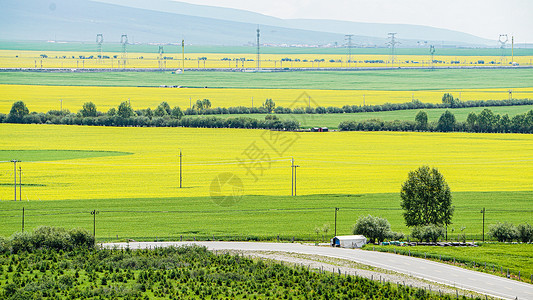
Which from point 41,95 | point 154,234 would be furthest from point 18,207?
point 41,95

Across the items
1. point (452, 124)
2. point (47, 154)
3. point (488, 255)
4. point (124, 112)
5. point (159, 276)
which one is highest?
point (124, 112)

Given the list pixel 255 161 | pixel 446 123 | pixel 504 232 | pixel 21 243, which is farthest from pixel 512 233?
pixel 446 123

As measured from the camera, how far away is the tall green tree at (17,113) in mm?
134500

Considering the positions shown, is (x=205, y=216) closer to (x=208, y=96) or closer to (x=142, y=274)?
(x=142, y=274)

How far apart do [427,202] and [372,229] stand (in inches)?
244

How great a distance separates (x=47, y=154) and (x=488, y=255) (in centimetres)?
6294

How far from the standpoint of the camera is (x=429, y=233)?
62250 mm

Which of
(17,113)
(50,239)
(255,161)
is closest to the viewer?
(50,239)

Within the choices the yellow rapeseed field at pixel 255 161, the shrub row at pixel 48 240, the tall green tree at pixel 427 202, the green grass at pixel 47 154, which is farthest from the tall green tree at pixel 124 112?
the shrub row at pixel 48 240

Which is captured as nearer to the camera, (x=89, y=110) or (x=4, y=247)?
(x=4, y=247)

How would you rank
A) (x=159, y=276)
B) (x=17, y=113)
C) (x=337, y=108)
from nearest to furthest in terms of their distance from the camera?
(x=159, y=276) → (x=17, y=113) → (x=337, y=108)

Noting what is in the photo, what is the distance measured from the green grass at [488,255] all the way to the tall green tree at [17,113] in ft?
295

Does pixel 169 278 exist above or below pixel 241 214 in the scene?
below

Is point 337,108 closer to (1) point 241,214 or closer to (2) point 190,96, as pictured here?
(2) point 190,96
